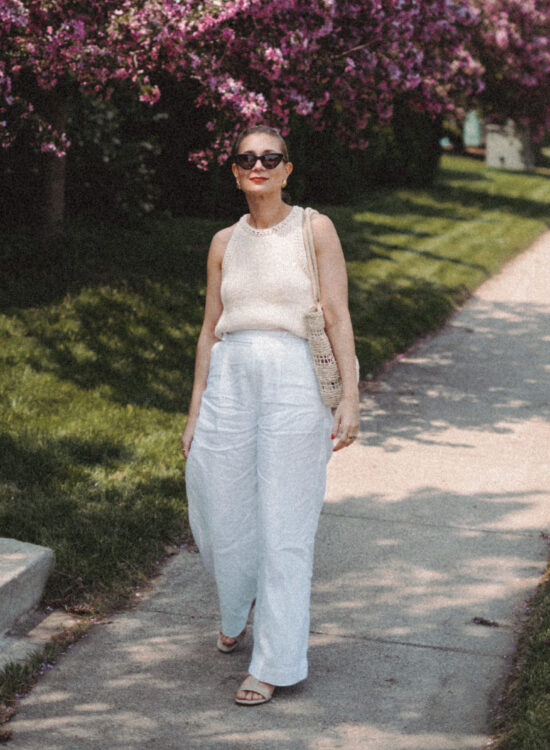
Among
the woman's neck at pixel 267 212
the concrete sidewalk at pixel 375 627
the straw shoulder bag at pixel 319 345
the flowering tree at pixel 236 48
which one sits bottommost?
the concrete sidewalk at pixel 375 627

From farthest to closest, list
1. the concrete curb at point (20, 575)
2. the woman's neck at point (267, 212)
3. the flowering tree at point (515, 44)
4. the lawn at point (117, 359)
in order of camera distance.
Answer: the flowering tree at point (515, 44) < the lawn at point (117, 359) < the concrete curb at point (20, 575) < the woman's neck at point (267, 212)

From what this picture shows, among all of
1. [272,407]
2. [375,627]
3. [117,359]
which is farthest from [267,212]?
[117,359]

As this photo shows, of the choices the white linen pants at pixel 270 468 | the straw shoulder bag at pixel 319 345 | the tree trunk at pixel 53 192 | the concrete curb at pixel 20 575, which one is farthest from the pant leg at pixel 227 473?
the tree trunk at pixel 53 192

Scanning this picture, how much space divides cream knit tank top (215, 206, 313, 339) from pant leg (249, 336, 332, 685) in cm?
→ 9

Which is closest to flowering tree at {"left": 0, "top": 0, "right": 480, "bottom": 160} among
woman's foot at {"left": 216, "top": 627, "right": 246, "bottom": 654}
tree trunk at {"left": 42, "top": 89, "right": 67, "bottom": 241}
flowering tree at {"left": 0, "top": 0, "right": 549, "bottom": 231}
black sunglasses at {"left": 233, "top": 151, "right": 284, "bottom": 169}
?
flowering tree at {"left": 0, "top": 0, "right": 549, "bottom": 231}

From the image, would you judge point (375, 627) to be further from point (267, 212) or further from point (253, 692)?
point (267, 212)

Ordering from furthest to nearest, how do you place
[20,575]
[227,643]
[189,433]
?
1. [20,575]
2. [227,643]
3. [189,433]

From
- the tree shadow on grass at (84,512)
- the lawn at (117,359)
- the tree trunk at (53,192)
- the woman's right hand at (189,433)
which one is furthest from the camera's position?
the tree trunk at (53,192)

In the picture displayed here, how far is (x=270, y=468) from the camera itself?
12.0ft

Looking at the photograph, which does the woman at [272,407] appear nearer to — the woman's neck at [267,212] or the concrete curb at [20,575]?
the woman's neck at [267,212]

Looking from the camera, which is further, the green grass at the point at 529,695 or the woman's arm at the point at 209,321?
the woman's arm at the point at 209,321

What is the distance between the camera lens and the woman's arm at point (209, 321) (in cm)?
387

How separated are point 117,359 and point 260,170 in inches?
159

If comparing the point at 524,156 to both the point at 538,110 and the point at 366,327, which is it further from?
the point at 366,327
